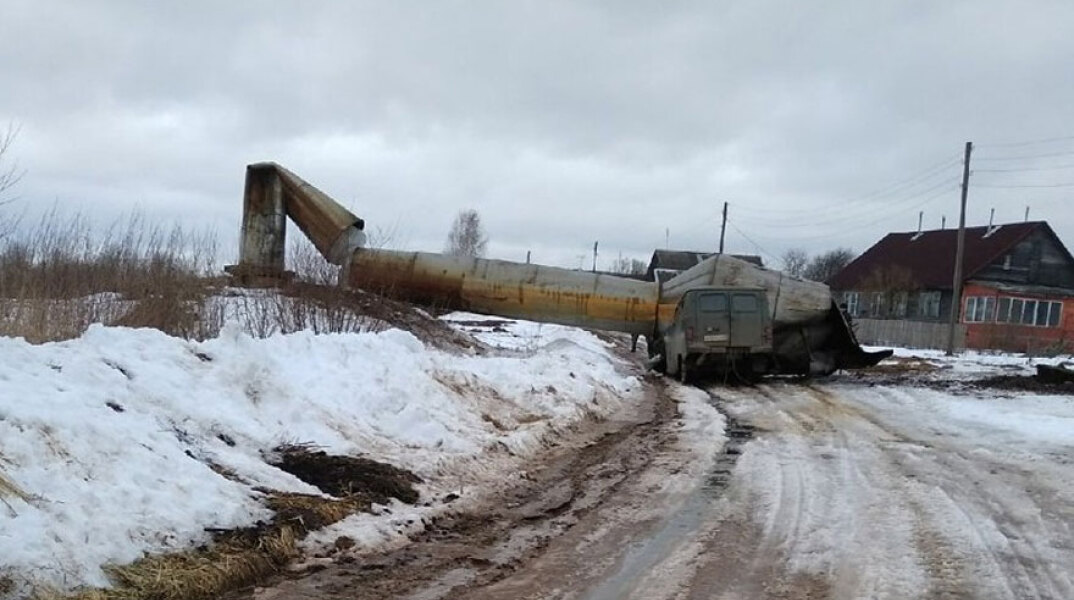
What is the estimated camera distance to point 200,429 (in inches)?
267

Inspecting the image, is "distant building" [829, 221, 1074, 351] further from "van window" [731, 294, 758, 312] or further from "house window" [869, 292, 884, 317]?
"van window" [731, 294, 758, 312]

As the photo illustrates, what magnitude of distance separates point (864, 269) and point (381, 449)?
5932 centimetres

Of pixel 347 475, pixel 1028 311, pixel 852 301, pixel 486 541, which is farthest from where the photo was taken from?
pixel 852 301

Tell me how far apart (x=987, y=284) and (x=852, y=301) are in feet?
44.1

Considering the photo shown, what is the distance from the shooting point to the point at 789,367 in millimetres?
21969

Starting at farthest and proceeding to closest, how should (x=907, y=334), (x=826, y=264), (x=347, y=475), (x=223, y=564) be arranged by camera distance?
(x=826, y=264), (x=907, y=334), (x=347, y=475), (x=223, y=564)

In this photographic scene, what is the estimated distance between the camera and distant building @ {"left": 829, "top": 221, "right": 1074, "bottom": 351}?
4734cm

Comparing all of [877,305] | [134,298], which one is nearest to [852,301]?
[877,305]

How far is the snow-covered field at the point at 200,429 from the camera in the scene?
485 cm

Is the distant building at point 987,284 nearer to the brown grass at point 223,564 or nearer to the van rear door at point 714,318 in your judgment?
the van rear door at point 714,318

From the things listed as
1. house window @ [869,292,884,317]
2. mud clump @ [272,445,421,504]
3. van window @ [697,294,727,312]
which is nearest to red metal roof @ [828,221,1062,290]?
house window @ [869,292,884,317]

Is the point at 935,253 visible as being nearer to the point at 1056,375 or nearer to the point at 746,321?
the point at 1056,375

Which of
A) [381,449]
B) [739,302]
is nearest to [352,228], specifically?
[739,302]

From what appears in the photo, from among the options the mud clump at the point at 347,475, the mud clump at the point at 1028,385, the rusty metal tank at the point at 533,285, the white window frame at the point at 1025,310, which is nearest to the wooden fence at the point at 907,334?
the white window frame at the point at 1025,310
